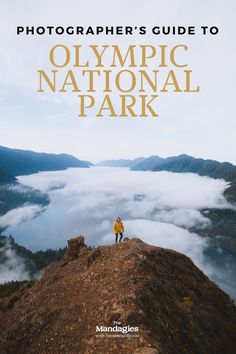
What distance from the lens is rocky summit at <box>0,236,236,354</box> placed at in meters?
15.8

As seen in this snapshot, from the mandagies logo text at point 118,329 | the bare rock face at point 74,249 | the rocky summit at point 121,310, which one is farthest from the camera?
the bare rock face at point 74,249

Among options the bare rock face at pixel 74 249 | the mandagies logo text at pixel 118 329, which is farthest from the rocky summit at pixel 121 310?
the bare rock face at pixel 74 249

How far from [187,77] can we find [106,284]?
1664 centimetres

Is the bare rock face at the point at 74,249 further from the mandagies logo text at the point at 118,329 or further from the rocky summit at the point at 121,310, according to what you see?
the mandagies logo text at the point at 118,329

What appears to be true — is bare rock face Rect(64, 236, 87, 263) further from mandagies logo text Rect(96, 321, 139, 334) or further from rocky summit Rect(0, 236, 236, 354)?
mandagies logo text Rect(96, 321, 139, 334)

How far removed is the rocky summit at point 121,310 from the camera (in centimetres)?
1580

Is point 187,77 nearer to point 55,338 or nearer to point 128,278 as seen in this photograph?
point 128,278

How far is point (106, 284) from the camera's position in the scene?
20328mm

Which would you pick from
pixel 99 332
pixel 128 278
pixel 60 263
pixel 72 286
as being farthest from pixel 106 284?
pixel 60 263

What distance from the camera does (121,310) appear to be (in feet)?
55.3

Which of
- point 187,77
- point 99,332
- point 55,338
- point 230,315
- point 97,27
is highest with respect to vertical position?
point 97,27

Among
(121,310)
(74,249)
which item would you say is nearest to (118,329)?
(121,310)

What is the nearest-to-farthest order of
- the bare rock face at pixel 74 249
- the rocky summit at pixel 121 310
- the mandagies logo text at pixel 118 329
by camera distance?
1. the mandagies logo text at pixel 118 329
2. the rocky summit at pixel 121 310
3. the bare rock face at pixel 74 249

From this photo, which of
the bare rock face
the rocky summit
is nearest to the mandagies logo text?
the rocky summit
